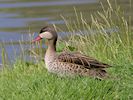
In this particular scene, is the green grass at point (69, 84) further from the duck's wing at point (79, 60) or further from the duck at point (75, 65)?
the duck's wing at point (79, 60)

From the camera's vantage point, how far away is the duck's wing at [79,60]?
688cm

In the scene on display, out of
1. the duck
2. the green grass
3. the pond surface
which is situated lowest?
the green grass

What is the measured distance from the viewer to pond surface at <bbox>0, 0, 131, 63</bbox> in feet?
47.6

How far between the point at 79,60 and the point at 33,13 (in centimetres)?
1084

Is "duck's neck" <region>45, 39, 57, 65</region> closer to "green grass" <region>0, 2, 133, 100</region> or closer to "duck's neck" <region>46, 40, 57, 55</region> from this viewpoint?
"duck's neck" <region>46, 40, 57, 55</region>

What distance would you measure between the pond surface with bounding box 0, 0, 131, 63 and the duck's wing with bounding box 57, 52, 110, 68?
5.52 m

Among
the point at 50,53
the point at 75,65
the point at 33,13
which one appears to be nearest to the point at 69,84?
the point at 75,65

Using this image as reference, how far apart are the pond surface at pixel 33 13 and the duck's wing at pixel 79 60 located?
5.52m

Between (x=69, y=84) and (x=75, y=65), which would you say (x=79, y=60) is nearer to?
(x=75, y=65)

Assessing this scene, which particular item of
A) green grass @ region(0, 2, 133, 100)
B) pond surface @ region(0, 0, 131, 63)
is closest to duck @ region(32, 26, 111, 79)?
green grass @ region(0, 2, 133, 100)

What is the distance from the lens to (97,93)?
6.11 m

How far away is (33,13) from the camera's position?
1769cm

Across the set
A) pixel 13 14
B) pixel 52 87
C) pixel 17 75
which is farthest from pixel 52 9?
pixel 52 87

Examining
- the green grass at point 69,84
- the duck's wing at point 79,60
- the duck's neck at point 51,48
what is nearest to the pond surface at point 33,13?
the green grass at point 69,84
